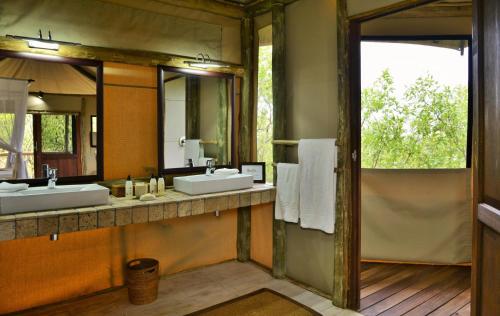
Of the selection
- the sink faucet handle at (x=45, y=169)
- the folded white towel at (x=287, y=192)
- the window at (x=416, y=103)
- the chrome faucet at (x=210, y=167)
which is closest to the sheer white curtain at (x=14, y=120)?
the sink faucet handle at (x=45, y=169)

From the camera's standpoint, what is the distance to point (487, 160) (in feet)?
4.43

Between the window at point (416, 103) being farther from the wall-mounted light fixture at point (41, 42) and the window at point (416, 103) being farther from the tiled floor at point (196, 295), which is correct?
the wall-mounted light fixture at point (41, 42)

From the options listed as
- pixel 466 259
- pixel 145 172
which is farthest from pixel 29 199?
pixel 466 259

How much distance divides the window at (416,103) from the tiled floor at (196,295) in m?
1.62

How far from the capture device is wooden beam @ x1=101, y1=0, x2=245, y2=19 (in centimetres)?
307

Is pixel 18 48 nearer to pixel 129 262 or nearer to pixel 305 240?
pixel 129 262

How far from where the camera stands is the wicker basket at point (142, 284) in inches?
111

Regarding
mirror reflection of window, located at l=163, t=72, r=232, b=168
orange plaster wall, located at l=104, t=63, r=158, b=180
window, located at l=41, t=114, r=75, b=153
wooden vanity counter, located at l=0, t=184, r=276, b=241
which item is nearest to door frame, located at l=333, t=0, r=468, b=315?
wooden vanity counter, located at l=0, t=184, r=276, b=241

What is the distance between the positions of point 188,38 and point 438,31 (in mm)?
2523

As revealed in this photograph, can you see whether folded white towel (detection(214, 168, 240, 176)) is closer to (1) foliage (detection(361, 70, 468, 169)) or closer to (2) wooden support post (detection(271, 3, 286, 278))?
(2) wooden support post (detection(271, 3, 286, 278))

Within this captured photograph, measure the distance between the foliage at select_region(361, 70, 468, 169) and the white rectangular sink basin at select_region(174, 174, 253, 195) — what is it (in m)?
1.51

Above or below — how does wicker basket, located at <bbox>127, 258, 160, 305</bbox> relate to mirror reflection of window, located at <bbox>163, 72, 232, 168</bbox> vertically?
below

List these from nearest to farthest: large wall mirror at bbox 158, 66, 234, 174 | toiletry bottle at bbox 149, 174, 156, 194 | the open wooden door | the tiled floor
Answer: the open wooden door, the tiled floor, toiletry bottle at bbox 149, 174, 156, 194, large wall mirror at bbox 158, 66, 234, 174

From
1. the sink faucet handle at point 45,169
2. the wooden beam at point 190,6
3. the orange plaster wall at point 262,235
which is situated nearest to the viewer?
the sink faucet handle at point 45,169
